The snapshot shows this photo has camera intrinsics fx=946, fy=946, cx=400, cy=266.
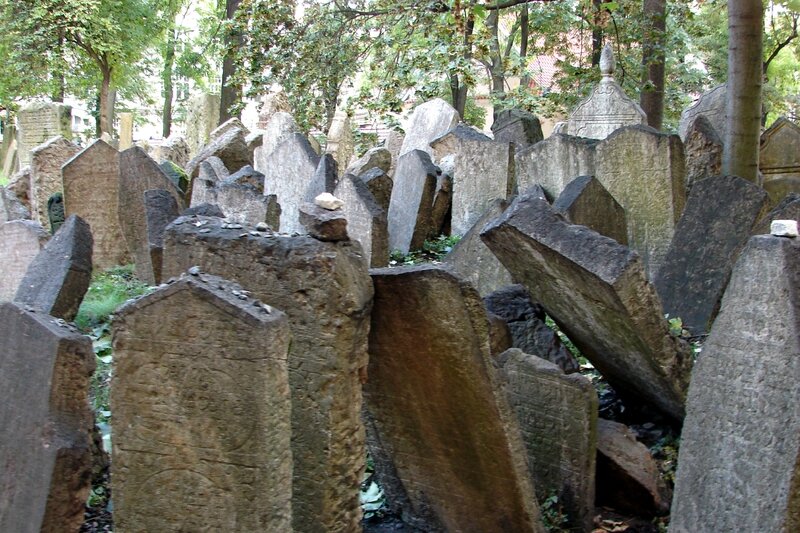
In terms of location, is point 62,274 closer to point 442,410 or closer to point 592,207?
point 442,410

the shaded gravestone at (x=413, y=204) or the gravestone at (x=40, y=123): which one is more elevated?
the gravestone at (x=40, y=123)

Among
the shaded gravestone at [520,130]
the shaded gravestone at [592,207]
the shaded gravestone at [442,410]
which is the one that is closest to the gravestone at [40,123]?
the shaded gravestone at [520,130]

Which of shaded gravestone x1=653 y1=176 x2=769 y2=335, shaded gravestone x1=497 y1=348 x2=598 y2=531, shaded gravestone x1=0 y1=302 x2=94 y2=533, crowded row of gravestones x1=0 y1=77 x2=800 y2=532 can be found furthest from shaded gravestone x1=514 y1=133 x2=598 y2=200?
shaded gravestone x1=0 y1=302 x2=94 y2=533

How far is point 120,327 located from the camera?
10.8 feet

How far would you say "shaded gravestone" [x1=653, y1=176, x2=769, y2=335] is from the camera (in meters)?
6.02

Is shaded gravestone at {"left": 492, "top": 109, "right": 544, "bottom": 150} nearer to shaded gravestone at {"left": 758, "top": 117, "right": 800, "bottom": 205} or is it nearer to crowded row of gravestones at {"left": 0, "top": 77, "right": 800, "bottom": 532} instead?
shaded gravestone at {"left": 758, "top": 117, "right": 800, "bottom": 205}

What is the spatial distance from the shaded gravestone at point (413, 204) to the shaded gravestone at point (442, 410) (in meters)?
4.70

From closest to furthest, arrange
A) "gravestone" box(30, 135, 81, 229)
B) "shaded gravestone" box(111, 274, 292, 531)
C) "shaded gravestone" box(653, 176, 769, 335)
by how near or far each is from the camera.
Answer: "shaded gravestone" box(111, 274, 292, 531) < "shaded gravestone" box(653, 176, 769, 335) < "gravestone" box(30, 135, 81, 229)

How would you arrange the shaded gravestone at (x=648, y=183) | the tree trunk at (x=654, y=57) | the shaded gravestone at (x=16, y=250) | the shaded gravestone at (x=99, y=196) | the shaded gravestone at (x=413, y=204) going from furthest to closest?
the tree trunk at (x=654, y=57) < the shaded gravestone at (x=99, y=196) < the shaded gravestone at (x=413, y=204) < the shaded gravestone at (x=16, y=250) < the shaded gravestone at (x=648, y=183)

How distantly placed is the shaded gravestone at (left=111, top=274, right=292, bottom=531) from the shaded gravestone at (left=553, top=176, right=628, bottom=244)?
3738 millimetres

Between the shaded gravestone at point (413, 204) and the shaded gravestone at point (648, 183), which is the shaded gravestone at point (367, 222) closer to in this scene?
the shaded gravestone at point (413, 204)

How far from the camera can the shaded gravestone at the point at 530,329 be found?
5.50 metres

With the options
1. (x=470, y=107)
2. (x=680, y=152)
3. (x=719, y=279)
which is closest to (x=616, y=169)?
(x=680, y=152)

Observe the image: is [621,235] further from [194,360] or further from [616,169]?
[194,360]
